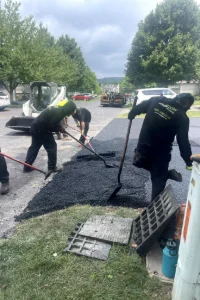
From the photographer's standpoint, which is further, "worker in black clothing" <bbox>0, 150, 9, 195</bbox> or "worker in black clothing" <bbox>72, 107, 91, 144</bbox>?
"worker in black clothing" <bbox>72, 107, 91, 144</bbox>

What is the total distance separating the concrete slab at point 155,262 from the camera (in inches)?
93.8

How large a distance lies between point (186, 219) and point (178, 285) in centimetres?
50

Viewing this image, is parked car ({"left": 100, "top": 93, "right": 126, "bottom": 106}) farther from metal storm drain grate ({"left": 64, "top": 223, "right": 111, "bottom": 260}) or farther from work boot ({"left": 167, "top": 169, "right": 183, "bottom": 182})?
metal storm drain grate ({"left": 64, "top": 223, "right": 111, "bottom": 260})

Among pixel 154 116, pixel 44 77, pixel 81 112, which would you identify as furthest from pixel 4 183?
pixel 44 77

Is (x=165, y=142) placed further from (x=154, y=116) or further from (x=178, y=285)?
(x=178, y=285)

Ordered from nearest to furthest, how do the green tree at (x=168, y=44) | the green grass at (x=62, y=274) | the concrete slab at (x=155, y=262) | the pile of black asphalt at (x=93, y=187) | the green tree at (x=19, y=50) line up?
the green grass at (x=62, y=274), the concrete slab at (x=155, y=262), the pile of black asphalt at (x=93, y=187), the green tree at (x=19, y=50), the green tree at (x=168, y=44)

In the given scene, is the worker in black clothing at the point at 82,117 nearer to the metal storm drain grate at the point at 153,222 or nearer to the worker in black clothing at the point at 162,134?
the worker in black clothing at the point at 162,134

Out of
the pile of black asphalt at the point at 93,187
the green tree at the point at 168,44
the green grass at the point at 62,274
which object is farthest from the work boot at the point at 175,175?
the green tree at the point at 168,44

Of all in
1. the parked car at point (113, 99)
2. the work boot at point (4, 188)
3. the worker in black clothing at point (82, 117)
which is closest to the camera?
the work boot at point (4, 188)

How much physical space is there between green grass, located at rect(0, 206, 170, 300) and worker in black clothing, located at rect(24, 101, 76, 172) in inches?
99.0

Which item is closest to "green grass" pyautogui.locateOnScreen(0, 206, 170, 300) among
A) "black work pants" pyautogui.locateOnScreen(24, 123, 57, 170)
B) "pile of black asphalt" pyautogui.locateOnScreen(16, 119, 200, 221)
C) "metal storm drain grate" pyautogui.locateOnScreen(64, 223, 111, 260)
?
"metal storm drain grate" pyautogui.locateOnScreen(64, 223, 111, 260)

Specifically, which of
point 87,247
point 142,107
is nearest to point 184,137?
point 142,107

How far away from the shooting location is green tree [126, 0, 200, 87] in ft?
84.1

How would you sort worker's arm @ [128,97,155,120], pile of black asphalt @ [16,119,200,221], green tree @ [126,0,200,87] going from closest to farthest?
worker's arm @ [128,97,155,120], pile of black asphalt @ [16,119,200,221], green tree @ [126,0,200,87]
